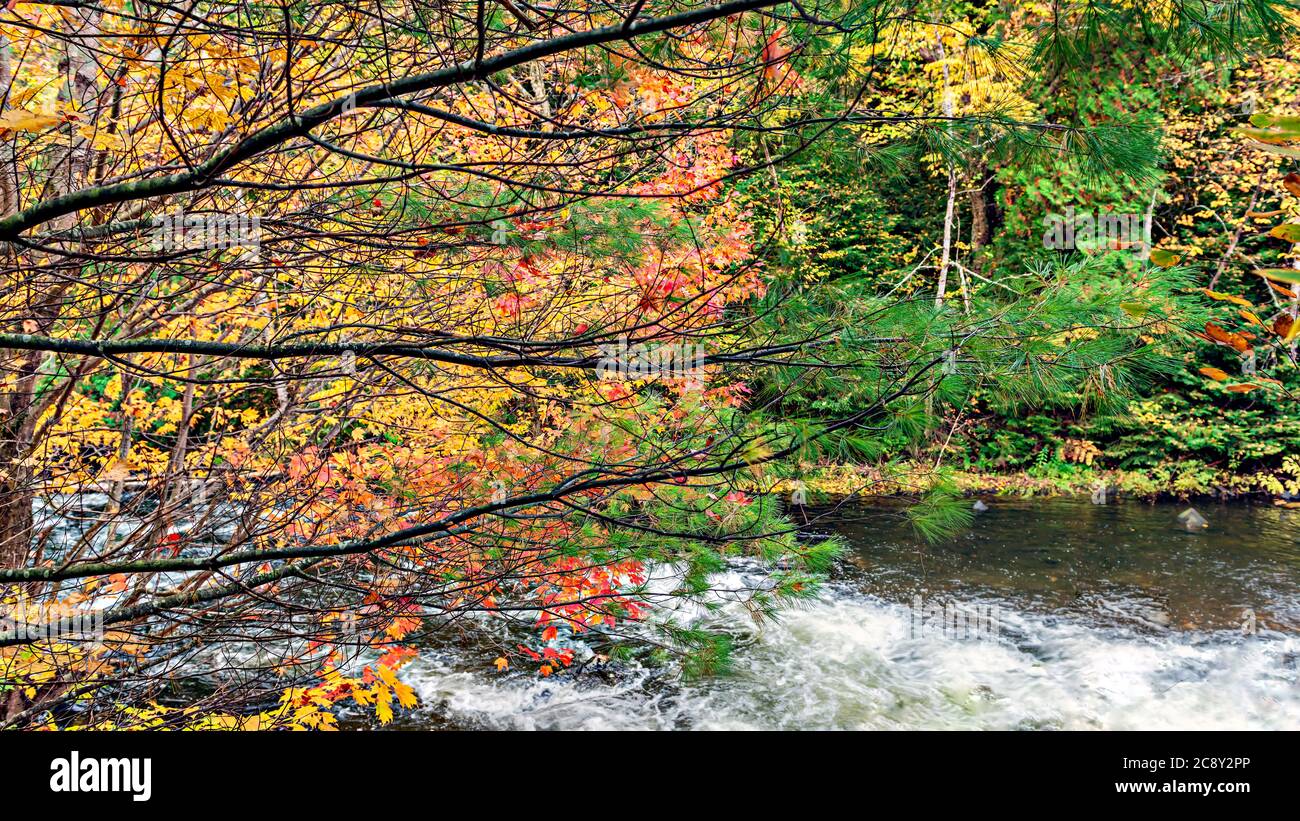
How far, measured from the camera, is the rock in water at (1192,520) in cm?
1004

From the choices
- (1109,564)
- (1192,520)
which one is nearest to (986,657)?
(1109,564)

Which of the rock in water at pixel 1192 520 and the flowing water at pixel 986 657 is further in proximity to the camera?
the rock in water at pixel 1192 520

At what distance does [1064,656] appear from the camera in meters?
6.89

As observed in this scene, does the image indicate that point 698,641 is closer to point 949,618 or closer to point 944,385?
point 949,618

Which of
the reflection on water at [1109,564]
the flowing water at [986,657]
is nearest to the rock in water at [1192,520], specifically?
the reflection on water at [1109,564]

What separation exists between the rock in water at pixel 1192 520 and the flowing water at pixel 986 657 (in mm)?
656

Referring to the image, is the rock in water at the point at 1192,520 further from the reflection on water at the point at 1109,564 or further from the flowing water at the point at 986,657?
the flowing water at the point at 986,657

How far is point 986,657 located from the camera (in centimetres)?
693

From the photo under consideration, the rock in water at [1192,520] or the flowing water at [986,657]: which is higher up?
the rock in water at [1192,520]

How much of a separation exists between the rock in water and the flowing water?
2.15 ft

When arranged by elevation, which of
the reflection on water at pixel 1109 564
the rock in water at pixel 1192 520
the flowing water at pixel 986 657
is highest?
the rock in water at pixel 1192 520

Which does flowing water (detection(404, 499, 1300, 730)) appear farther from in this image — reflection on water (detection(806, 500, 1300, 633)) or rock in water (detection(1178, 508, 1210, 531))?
rock in water (detection(1178, 508, 1210, 531))
